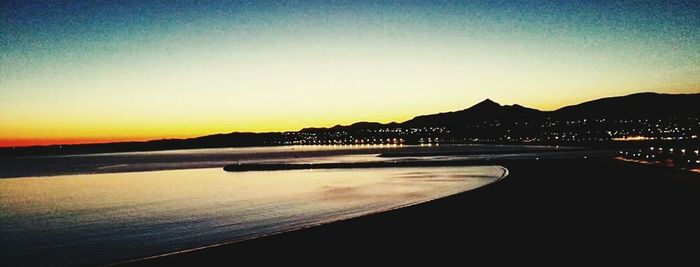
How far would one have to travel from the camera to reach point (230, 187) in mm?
45906

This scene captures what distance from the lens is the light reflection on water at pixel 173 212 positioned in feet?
67.4

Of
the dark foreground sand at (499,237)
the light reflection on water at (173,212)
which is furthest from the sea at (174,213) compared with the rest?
the dark foreground sand at (499,237)

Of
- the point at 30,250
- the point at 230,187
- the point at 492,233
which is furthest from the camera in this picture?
the point at 230,187

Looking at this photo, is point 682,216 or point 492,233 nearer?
point 492,233

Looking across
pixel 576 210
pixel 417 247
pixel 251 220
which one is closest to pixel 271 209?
pixel 251 220

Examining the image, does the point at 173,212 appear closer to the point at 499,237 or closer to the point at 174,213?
the point at 174,213

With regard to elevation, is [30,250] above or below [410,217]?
below

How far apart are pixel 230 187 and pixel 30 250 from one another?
2535 cm

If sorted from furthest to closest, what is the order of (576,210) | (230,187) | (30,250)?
(230,187)
(30,250)
(576,210)

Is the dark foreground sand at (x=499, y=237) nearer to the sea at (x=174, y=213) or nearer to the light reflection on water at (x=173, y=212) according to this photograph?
the sea at (x=174, y=213)

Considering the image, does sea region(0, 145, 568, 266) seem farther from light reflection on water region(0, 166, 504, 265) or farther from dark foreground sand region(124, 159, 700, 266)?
dark foreground sand region(124, 159, 700, 266)

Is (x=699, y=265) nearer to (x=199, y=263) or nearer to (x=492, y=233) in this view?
(x=492, y=233)

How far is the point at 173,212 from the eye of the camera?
31.2 m

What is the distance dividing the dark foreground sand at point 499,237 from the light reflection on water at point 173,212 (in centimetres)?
795
